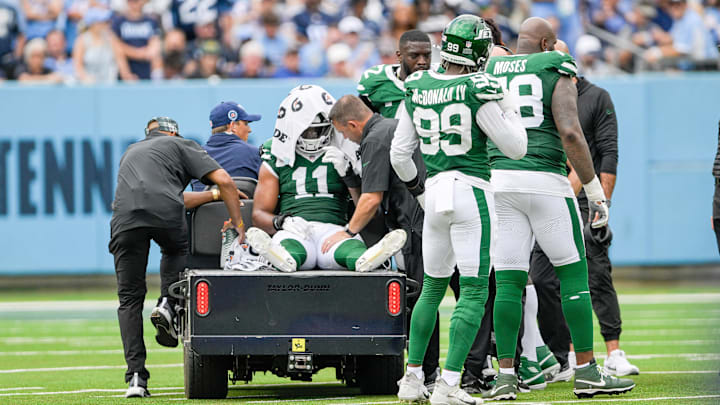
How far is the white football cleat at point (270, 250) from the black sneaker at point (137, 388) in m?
1.29

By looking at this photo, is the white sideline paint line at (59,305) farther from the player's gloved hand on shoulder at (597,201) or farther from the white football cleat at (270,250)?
the player's gloved hand on shoulder at (597,201)

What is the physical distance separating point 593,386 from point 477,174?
4.79 feet

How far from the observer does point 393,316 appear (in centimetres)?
723

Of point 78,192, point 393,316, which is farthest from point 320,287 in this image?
point 78,192

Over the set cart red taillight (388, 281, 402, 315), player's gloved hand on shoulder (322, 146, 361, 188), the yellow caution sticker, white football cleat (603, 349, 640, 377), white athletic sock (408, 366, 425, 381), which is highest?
player's gloved hand on shoulder (322, 146, 361, 188)

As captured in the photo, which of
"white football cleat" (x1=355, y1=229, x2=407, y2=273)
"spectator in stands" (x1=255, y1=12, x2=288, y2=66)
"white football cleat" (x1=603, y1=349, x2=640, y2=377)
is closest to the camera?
"white football cleat" (x1=355, y1=229, x2=407, y2=273)

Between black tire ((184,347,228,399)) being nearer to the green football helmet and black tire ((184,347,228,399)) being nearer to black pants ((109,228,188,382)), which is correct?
black pants ((109,228,188,382))

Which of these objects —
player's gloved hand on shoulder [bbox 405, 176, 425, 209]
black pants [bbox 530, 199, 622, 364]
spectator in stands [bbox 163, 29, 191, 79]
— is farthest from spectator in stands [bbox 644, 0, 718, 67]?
player's gloved hand on shoulder [bbox 405, 176, 425, 209]

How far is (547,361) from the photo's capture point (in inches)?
316

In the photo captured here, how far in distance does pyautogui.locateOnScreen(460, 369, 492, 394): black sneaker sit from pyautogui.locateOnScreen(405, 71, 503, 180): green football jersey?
5.18ft

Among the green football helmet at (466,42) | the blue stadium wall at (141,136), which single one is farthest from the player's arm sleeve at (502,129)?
the blue stadium wall at (141,136)

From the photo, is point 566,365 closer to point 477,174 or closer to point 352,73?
point 477,174

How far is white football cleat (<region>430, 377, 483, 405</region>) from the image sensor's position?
6379mm

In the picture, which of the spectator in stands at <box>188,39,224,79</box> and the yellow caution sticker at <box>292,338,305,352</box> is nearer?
the yellow caution sticker at <box>292,338,305,352</box>
